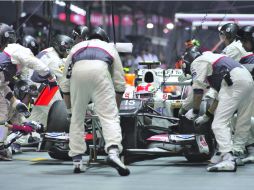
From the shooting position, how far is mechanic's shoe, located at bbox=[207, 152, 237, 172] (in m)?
10.3

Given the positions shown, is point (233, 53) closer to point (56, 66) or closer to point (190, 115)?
point (190, 115)

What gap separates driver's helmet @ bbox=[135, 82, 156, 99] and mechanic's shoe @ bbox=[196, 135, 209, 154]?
1.65m

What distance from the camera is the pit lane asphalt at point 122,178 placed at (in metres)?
8.79

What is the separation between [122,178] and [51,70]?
4.46 meters

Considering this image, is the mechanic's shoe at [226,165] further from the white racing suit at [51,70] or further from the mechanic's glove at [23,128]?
the white racing suit at [51,70]

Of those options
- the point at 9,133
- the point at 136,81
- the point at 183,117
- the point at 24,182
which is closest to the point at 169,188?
the point at 24,182

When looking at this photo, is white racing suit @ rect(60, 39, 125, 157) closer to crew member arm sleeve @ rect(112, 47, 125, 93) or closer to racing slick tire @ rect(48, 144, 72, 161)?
crew member arm sleeve @ rect(112, 47, 125, 93)

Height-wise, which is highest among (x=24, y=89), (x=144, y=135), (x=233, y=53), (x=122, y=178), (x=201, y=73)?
(x=233, y=53)

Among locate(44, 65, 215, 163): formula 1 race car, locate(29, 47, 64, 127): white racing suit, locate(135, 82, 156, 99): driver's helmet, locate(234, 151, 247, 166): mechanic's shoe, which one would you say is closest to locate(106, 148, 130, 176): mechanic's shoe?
locate(44, 65, 215, 163): formula 1 race car

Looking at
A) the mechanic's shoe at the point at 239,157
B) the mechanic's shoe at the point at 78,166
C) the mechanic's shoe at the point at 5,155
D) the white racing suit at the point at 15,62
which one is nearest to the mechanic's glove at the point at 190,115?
the mechanic's shoe at the point at 239,157

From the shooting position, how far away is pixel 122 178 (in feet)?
31.3

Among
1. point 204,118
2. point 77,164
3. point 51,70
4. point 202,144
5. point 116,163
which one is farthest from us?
point 51,70

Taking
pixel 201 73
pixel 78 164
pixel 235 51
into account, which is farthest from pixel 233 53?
pixel 78 164

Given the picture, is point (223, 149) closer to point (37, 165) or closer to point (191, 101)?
point (191, 101)
